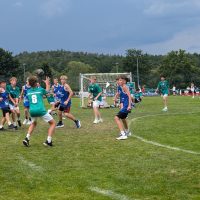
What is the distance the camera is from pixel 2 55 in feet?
334

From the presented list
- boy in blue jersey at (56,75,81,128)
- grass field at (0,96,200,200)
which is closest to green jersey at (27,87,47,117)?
grass field at (0,96,200,200)

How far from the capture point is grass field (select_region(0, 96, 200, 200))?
24.0 feet

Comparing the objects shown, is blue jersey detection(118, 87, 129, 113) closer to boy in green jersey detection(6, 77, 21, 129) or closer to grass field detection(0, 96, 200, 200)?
grass field detection(0, 96, 200, 200)

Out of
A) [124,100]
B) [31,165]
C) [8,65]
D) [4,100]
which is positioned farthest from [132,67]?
[31,165]

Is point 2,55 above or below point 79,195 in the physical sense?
above

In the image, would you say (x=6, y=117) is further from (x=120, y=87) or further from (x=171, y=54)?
(x=171, y=54)

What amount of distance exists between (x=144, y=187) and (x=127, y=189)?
1.04ft

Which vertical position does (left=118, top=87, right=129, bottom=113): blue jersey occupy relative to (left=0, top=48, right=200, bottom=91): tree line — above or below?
below

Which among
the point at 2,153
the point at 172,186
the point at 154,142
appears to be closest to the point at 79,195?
the point at 172,186

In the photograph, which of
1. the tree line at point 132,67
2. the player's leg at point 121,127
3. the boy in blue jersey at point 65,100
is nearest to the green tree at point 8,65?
the tree line at point 132,67

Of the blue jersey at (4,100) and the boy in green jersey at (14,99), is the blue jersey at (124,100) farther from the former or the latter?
the boy in green jersey at (14,99)

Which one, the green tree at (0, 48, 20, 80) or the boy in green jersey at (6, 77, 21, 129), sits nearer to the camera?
the boy in green jersey at (6, 77, 21, 129)

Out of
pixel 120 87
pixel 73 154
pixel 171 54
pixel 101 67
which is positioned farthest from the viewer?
pixel 101 67

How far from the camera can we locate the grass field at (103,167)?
24.0ft
